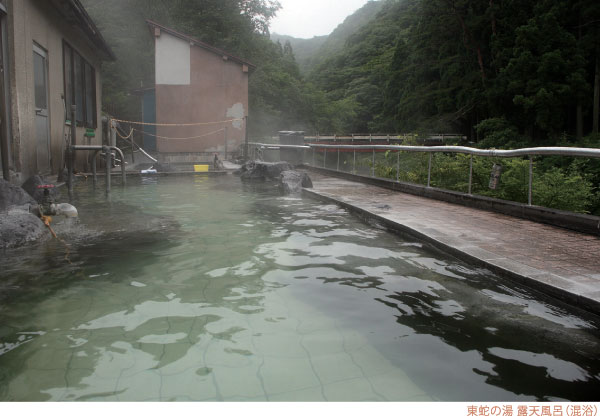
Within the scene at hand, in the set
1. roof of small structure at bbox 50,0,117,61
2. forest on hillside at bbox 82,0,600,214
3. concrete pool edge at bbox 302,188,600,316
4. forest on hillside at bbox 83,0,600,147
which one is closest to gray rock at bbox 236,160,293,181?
roof of small structure at bbox 50,0,117,61

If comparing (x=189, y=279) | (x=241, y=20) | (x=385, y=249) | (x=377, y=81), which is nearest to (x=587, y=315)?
(x=385, y=249)

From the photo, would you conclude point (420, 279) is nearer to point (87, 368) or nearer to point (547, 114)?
point (87, 368)

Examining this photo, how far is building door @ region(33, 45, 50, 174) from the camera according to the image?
9711 mm

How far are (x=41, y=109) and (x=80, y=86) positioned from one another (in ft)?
16.1

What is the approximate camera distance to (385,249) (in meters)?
5.44

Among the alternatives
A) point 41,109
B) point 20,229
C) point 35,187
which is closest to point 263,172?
point 41,109

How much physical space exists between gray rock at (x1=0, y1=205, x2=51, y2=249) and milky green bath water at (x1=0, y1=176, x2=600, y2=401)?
245 millimetres

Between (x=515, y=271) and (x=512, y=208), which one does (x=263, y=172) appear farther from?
(x=515, y=271)

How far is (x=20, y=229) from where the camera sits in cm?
543

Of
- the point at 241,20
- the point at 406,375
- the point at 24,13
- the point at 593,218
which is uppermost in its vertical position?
the point at 241,20

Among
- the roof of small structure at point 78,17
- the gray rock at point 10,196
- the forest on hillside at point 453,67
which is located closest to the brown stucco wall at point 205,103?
the roof of small structure at point 78,17

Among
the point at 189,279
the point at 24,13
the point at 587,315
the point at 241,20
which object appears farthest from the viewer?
the point at 241,20

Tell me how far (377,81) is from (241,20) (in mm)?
31124

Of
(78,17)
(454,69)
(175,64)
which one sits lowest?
(78,17)
